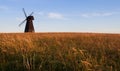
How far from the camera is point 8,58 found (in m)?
7.75

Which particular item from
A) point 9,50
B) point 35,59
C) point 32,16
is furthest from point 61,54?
point 32,16

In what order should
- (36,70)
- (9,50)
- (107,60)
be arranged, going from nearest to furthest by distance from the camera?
(36,70) < (107,60) < (9,50)

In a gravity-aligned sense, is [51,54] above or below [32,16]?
below

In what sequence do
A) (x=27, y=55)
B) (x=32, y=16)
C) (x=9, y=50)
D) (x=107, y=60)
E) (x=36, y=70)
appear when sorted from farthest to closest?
(x=32, y=16) < (x=9, y=50) < (x=27, y=55) < (x=107, y=60) < (x=36, y=70)

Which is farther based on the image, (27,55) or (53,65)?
(27,55)

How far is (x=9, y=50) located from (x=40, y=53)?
1393mm

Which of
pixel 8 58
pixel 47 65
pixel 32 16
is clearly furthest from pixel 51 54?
pixel 32 16

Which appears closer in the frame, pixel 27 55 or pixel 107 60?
pixel 107 60

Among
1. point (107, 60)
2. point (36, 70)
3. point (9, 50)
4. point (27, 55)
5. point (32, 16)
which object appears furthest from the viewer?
point (32, 16)

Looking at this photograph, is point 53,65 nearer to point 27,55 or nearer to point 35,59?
point 35,59

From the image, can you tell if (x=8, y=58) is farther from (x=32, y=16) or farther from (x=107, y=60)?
(x=32, y=16)

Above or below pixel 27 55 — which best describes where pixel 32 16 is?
above

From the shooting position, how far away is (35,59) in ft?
23.5

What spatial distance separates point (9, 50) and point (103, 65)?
11.6 ft
